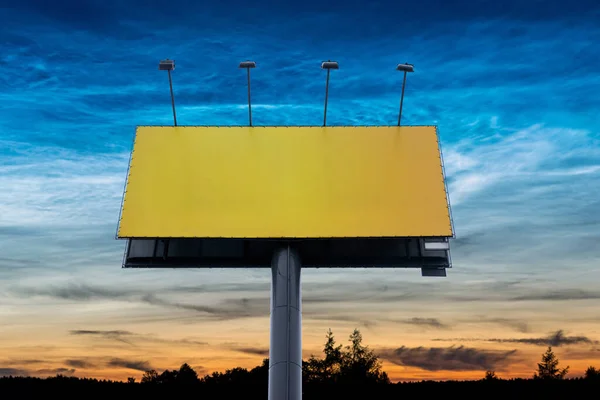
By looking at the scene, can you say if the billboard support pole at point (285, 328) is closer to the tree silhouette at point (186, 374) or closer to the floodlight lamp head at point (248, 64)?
the floodlight lamp head at point (248, 64)

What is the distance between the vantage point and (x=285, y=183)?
23.7 metres

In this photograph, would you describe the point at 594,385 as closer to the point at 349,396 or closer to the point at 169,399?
the point at 349,396

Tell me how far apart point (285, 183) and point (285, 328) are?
549cm

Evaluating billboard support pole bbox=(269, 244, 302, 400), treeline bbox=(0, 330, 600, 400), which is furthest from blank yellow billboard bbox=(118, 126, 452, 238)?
treeline bbox=(0, 330, 600, 400)

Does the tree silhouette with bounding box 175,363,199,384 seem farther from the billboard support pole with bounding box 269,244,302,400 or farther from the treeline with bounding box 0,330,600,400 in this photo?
the billboard support pole with bounding box 269,244,302,400

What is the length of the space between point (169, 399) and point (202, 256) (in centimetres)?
2567

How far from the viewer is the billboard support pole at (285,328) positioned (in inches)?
810

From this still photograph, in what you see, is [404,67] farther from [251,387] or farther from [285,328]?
[251,387]

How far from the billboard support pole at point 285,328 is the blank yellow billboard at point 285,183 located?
3.61 feet

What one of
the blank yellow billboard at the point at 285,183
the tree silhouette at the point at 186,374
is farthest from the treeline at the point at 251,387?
the blank yellow billboard at the point at 285,183

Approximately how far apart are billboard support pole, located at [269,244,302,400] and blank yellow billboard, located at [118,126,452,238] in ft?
3.61

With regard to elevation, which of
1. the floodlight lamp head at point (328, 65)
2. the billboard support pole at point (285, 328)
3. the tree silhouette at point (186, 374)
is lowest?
the billboard support pole at point (285, 328)

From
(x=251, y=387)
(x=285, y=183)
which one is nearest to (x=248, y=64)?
(x=285, y=183)

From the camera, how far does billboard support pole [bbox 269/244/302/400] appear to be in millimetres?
20578
